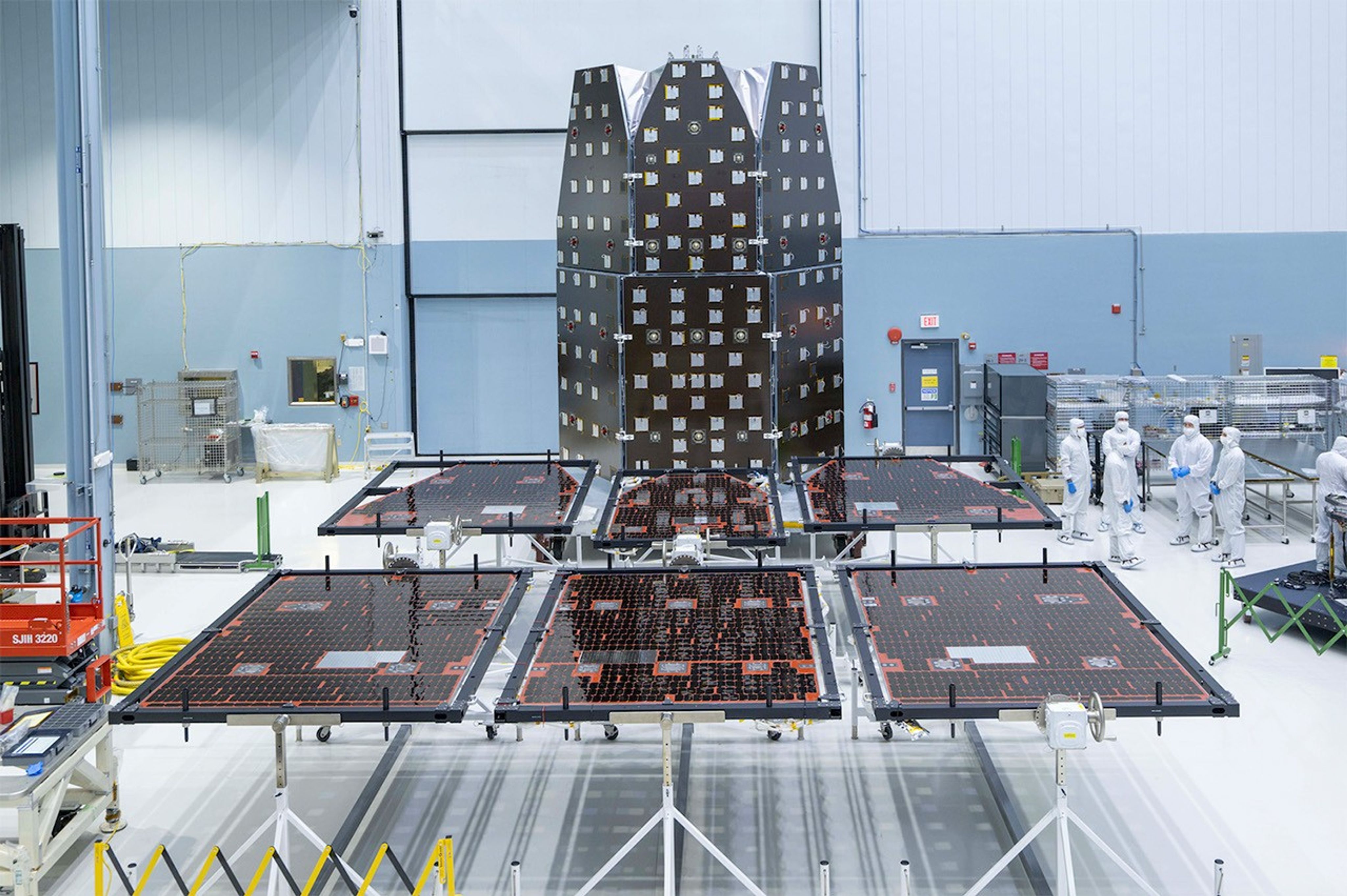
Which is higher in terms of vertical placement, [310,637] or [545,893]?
[310,637]

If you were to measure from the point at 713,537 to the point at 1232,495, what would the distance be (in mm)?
7995

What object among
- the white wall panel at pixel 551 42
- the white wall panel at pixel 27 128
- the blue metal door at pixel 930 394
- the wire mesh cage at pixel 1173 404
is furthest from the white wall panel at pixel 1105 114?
the white wall panel at pixel 27 128

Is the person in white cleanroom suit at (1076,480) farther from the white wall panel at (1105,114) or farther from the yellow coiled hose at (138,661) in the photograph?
the yellow coiled hose at (138,661)

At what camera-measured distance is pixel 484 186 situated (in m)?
23.1

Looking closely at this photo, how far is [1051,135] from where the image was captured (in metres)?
22.4

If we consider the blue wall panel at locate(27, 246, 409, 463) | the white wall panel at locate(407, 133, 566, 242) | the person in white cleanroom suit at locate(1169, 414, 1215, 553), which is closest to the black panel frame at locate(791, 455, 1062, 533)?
the person in white cleanroom suit at locate(1169, 414, 1215, 553)

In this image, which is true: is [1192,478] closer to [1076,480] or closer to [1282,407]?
[1076,480]

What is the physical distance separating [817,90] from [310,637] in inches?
386

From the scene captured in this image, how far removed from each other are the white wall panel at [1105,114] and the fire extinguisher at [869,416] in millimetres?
2838

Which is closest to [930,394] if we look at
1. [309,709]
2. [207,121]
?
[207,121]

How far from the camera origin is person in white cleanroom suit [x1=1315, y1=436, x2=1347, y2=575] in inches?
590

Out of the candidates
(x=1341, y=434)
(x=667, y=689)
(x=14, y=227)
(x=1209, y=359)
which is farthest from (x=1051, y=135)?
(x=667, y=689)

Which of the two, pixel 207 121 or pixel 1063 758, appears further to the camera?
pixel 207 121

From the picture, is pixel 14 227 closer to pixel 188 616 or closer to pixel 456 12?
pixel 188 616
